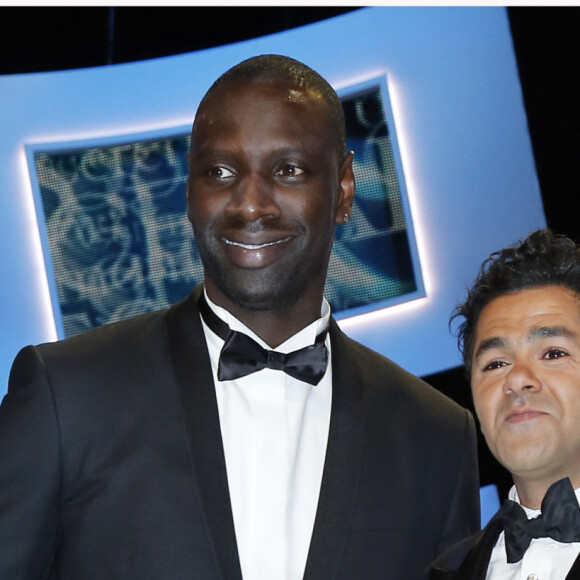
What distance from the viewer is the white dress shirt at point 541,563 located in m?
2.07

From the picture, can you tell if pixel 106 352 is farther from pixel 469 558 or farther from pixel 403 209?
pixel 403 209

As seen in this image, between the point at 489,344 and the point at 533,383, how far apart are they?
0.16 metres

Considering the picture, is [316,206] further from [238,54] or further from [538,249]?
[238,54]

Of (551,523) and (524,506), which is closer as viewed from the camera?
(551,523)

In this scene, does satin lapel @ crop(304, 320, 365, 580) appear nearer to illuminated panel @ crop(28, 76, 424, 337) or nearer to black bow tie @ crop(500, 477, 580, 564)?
black bow tie @ crop(500, 477, 580, 564)

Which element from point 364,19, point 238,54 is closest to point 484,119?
point 364,19

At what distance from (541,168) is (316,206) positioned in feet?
7.25

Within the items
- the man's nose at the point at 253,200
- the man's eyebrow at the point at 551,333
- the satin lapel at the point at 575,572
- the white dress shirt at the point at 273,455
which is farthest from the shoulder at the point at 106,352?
the satin lapel at the point at 575,572

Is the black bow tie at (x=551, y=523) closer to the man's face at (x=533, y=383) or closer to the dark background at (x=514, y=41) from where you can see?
the man's face at (x=533, y=383)

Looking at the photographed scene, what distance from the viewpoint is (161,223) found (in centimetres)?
414

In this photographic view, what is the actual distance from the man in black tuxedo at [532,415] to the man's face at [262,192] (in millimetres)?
414

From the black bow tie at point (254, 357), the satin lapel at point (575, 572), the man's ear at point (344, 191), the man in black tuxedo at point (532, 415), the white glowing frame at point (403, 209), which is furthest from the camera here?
the white glowing frame at point (403, 209)

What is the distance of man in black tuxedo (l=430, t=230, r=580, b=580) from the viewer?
6.85ft

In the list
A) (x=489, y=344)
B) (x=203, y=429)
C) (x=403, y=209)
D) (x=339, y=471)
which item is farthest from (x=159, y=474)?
(x=403, y=209)
